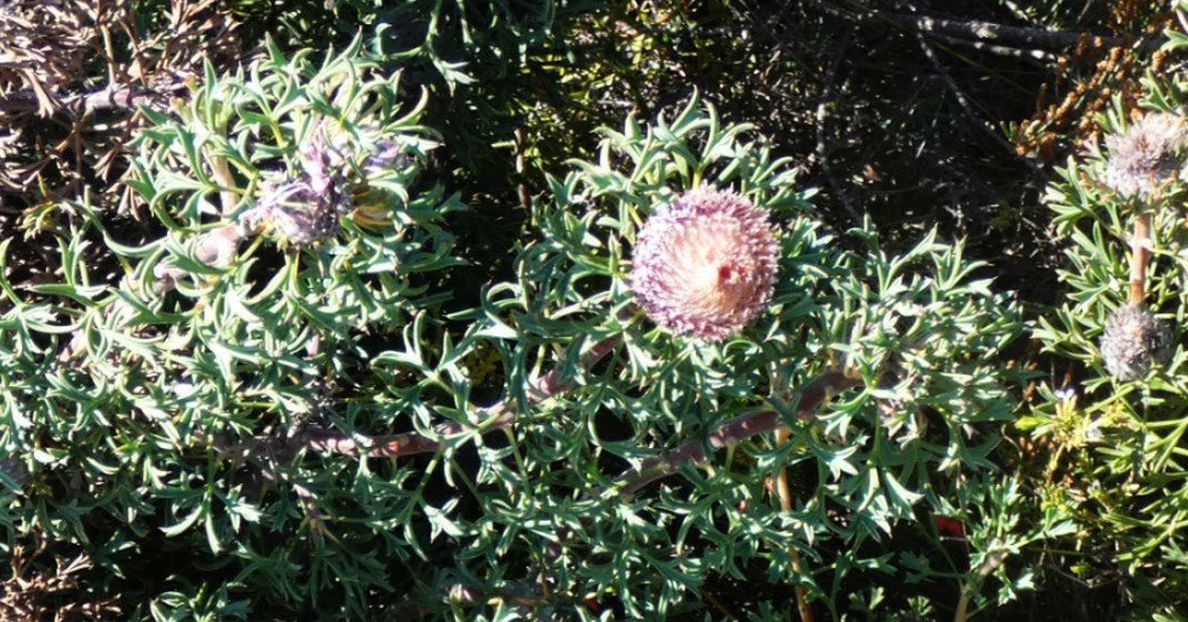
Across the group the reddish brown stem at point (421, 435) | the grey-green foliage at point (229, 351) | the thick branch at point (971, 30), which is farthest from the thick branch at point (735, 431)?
the thick branch at point (971, 30)

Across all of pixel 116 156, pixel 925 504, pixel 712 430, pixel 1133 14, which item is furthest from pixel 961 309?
pixel 116 156

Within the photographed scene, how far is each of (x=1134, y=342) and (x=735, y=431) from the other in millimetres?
578

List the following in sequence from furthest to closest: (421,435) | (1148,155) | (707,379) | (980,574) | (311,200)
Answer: (980,574)
(1148,155)
(421,435)
(707,379)
(311,200)

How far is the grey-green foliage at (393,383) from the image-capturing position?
1.37 meters

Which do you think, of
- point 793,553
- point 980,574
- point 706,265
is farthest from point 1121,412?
point 706,265

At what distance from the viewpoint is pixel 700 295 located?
50.4 inches

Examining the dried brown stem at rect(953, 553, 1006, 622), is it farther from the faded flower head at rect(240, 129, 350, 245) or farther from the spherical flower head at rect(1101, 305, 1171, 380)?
the faded flower head at rect(240, 129, 350, 245)

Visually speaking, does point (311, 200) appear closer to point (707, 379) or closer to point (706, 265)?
point (706, 265)

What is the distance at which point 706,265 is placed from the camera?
128 cm

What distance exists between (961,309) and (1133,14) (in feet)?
2.98

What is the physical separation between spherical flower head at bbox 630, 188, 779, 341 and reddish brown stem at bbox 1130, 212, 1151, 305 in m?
0.71

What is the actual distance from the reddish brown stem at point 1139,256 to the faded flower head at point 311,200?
1105mm

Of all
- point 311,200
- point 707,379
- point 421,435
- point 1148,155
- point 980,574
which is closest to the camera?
point 311,200

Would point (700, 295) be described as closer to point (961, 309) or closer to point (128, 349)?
point (961, 309)
